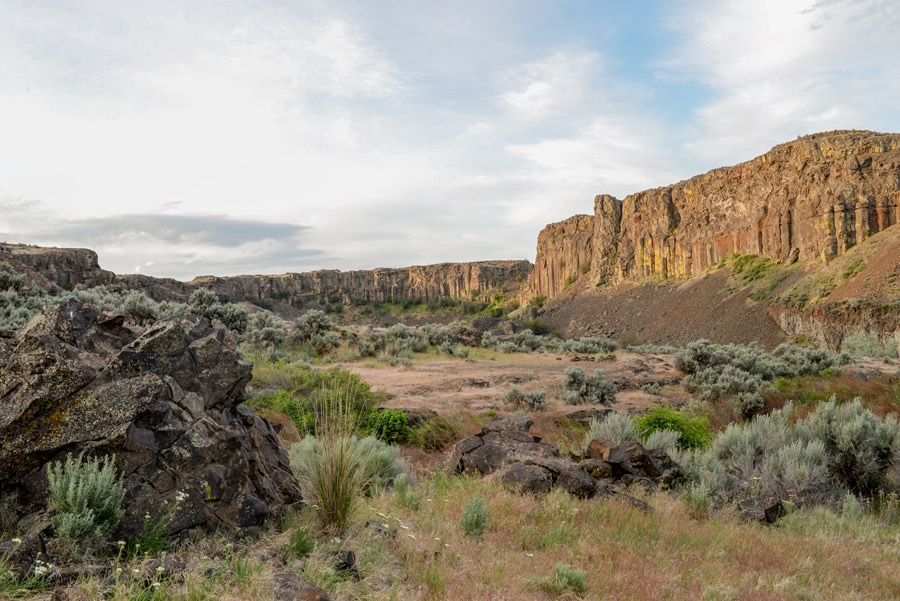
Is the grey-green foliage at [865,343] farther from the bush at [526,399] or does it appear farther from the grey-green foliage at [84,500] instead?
the grey-green foliage at [84,500]

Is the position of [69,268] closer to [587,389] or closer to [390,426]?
[390,426]

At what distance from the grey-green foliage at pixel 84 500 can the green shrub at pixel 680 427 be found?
325 inches

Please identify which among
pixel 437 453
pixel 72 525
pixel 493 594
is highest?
pixel 72 525

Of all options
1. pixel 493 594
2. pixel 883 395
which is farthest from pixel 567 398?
pixel 493 594

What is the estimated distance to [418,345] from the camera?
22.4 metres

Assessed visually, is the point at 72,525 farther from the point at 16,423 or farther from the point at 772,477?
the point at 772,477

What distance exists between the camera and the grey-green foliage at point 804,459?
7.04 meters

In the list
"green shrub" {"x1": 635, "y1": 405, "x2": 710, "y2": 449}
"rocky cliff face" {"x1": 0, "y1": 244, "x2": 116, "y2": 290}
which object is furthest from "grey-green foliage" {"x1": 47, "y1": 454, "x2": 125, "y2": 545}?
"rocky cliff face" {"x1": 0, "y1": 244, "x2": 116, "y2": 290}

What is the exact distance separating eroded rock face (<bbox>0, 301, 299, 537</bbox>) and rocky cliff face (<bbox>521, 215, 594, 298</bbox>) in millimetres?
89875

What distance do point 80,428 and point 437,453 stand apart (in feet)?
20.8

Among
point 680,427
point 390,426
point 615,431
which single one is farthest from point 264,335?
point 680,427

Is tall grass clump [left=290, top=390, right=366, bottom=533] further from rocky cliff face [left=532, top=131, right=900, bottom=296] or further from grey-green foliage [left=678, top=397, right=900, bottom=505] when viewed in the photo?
rocky cliff face [left=532, top=131, right=900, bottom=296]

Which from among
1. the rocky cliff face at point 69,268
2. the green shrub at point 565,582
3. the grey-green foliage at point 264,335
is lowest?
the green shrub at point 565,582

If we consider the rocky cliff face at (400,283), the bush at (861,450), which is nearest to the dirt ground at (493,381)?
the bush at (861,450)
